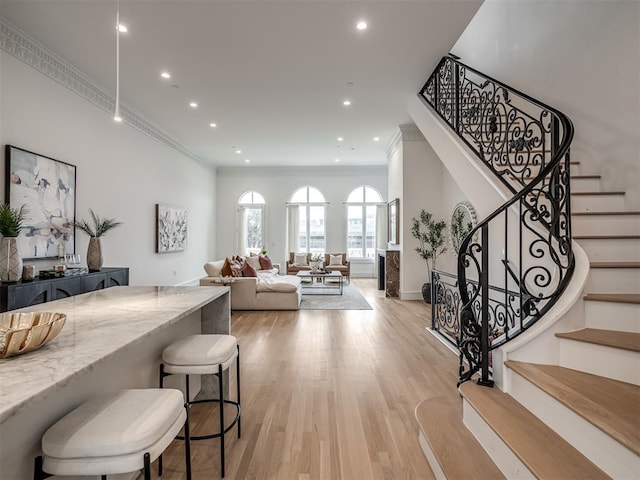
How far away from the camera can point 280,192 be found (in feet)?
35.7

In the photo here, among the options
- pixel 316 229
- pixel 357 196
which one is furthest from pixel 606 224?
pixel 316 229

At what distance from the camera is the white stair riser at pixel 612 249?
246 centimetres

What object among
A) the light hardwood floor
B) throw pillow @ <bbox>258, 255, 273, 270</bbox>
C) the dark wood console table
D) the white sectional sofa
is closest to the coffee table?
throw pillow @ <bbox>258, 255, 273, 270</bbox>

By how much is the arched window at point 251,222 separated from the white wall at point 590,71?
7882 millimetres

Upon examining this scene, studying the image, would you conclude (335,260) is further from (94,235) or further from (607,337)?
(607,337)

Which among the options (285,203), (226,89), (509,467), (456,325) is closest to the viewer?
(509,467)

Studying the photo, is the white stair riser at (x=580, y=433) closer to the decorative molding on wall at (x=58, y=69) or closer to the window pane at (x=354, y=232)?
the decorative molding on wall at (x=58, y=69)

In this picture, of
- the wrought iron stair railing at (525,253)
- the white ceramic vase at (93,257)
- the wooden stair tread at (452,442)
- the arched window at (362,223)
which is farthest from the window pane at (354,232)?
the wooden stair tread at (452,442)

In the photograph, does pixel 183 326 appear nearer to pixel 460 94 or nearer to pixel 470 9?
pixel 470 9

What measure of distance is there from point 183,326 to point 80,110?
3940 millimetres

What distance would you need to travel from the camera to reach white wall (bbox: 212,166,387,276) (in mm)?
10836

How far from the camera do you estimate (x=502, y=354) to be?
198 cm

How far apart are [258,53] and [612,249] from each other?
409 centimetres

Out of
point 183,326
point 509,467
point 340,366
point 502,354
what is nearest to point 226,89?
point 183,326
